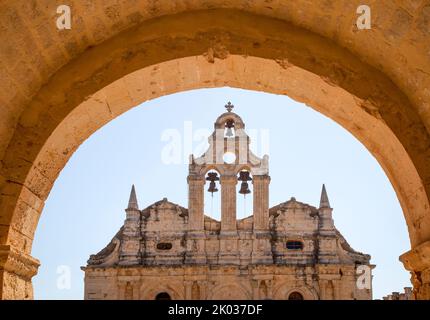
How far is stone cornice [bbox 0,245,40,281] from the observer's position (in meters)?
3.60

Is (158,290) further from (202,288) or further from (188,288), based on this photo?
(202,288)

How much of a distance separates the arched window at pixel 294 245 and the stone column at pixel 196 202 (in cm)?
331

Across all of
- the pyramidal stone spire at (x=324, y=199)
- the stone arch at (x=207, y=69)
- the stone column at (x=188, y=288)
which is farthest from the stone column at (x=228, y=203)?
the stone arch at (x=207, y=69)

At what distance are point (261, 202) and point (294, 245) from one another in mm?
2066

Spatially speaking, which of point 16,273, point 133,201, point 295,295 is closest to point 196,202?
point 133,201

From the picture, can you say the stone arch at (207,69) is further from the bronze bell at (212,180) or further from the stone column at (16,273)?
the bronze bell at (212,180)

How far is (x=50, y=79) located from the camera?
13.1 ft

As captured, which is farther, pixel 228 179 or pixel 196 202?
pixel 196 202

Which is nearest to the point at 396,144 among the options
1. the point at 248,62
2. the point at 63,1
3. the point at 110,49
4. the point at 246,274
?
the point at 248,62

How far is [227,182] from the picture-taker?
22.8 meters

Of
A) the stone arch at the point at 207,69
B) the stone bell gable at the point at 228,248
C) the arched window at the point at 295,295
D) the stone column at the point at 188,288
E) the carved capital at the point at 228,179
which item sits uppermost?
the carved capital at the point at 228,179

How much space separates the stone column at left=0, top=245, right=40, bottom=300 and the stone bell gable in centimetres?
1890

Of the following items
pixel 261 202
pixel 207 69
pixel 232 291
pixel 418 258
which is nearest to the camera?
pixel 418 258

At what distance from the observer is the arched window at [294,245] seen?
931 inches
